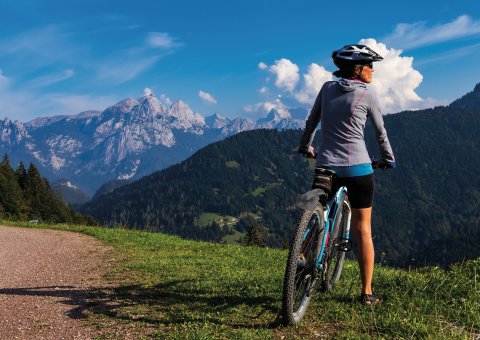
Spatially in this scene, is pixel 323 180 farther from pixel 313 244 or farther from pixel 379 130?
pixel 379 130

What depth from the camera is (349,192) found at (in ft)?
19.6

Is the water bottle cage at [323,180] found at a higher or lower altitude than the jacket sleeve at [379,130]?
lower

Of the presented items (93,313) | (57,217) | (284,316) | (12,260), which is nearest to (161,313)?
(93,313)

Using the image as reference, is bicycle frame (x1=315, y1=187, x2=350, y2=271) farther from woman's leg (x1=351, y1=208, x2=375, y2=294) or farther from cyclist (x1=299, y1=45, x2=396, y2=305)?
woman's leg (x1=351, y1=208, x2=375, y2=294)

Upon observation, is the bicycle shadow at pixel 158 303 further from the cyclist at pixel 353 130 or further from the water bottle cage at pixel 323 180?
the water bottle cage at pixel 323 180

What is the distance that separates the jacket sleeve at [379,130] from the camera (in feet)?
19.0

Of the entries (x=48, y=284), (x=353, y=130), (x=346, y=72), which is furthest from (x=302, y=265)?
(x=48, y=284)

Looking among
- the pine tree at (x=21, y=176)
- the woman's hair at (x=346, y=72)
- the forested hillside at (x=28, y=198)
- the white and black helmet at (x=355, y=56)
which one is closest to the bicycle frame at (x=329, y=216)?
the woman's hair at (x=346, y=72)

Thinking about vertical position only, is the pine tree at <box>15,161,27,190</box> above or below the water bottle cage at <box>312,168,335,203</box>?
above

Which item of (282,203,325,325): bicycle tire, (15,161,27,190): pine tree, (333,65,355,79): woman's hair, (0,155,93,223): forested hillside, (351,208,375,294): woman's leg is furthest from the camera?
(15,161,27,190): pine tree

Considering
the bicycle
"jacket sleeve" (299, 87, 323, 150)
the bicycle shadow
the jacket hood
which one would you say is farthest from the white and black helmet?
the bicycle shadow

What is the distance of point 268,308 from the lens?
636 centimetres

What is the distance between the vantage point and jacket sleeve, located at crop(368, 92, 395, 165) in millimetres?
5789

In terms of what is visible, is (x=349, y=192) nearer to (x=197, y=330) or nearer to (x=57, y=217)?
(x=197, y=330)
